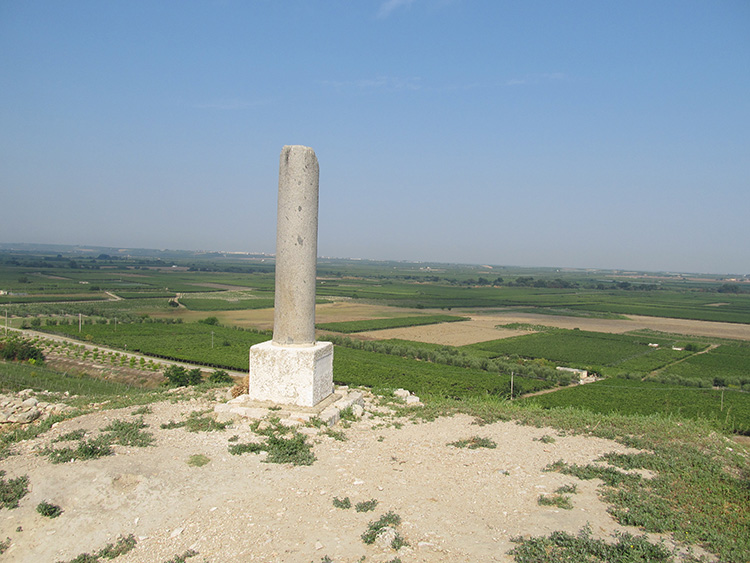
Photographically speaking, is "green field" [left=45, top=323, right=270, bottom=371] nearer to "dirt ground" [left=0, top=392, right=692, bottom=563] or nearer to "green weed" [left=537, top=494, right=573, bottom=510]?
"dirt ground" [left=0, top=392, right=692, bottom=563]

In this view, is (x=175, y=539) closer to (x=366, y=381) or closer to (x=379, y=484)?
(x=379, y=484)

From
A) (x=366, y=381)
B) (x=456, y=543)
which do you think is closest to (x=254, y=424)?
(x=456, y=543)

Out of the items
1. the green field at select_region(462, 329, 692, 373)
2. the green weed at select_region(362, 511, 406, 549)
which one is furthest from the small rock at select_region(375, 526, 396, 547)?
the green field at select_region(462, 329, 692, 373)

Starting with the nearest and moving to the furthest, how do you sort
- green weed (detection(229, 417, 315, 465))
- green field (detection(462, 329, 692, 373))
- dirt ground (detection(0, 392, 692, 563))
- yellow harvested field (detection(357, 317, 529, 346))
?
1. dirt ground (detection(0, 392, 692, 563))
2. green weed (detection(229, 417, 315, 465))
3. green field (detection(462, 329, 692, 373))
4. yellow harvested field (detection(357, 317, 529, 346))

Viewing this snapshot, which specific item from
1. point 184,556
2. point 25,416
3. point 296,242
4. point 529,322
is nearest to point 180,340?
point 25,416

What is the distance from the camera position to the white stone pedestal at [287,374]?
8789mm

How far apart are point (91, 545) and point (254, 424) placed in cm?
341

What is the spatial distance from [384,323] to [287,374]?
163ft

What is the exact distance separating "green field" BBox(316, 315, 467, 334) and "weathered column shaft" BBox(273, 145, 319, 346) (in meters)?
42.0

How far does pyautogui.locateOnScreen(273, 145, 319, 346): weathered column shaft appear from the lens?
9109 millimetres

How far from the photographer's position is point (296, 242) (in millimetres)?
9141

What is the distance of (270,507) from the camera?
555 cm

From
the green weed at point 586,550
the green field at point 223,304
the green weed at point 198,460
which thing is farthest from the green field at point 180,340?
the green weed at point 586,550

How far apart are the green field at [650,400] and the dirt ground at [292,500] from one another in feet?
48.7
